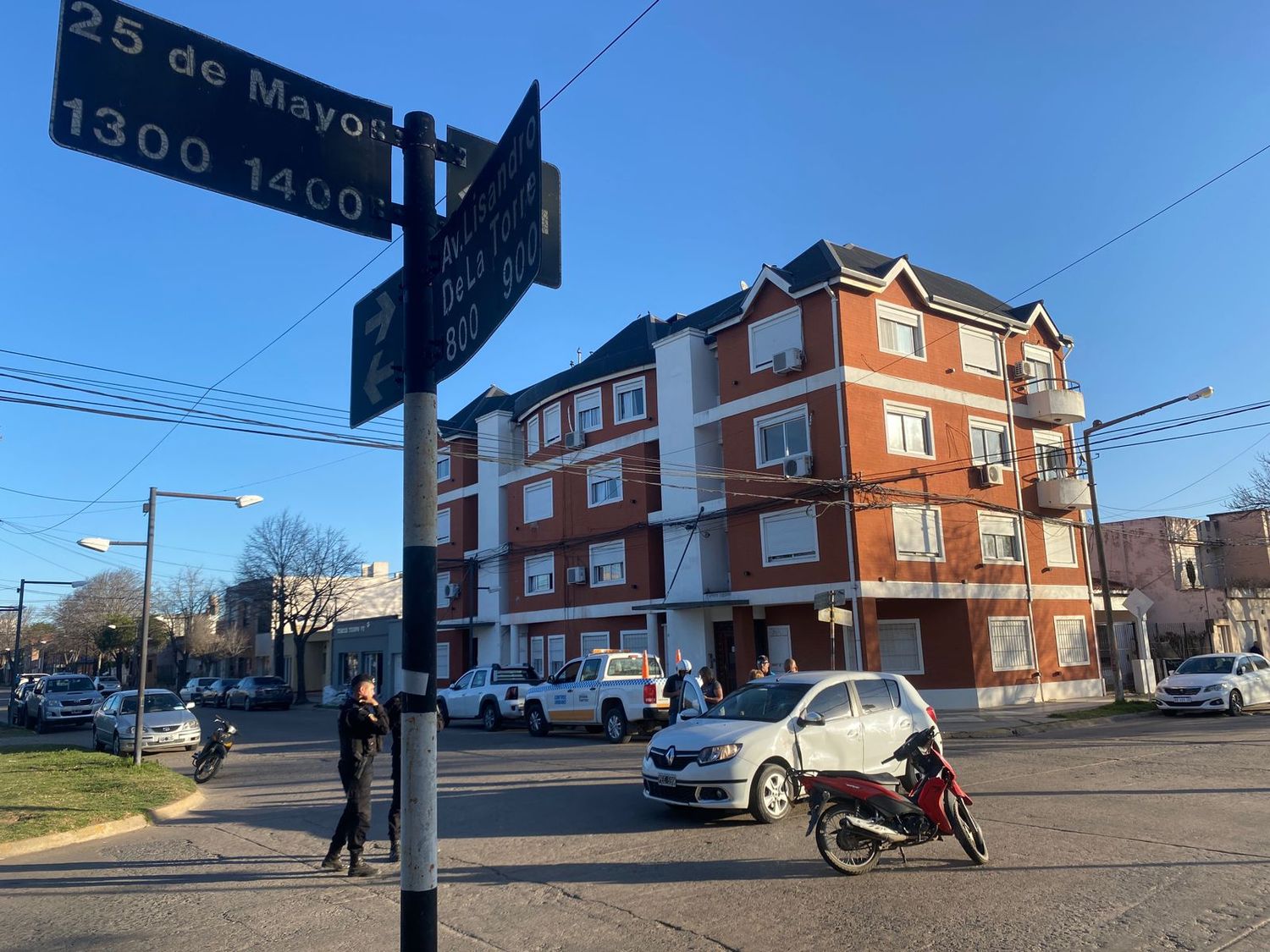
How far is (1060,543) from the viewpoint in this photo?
102 feet

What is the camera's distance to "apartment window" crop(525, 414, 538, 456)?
38.1 m

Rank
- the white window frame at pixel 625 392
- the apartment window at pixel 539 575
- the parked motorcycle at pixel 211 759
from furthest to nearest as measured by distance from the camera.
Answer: the apartment window at pixel 539 575, the white window frame at pixel 625 392, the parked motorcycle at pixel 211 759

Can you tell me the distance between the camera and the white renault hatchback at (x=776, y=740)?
10.0 m

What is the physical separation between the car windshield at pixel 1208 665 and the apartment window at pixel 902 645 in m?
6.58

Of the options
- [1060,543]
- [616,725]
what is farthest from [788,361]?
[1060,543]

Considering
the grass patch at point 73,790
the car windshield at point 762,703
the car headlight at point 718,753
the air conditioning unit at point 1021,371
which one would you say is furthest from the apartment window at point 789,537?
the grass patch at point 73,790

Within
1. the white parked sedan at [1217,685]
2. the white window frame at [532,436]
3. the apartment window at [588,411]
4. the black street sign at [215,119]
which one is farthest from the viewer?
the white window frame at [532,436]

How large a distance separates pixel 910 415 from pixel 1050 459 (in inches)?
287

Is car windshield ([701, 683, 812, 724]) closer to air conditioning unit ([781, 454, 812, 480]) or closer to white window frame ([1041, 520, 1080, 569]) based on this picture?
air conditioning unit ([781, 454, 812, 480])

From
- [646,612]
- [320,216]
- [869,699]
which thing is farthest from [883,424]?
[320,216]

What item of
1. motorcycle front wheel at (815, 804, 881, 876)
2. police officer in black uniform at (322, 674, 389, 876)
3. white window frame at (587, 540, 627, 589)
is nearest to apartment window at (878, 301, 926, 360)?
white window frame at (587, 540, 627, 589)

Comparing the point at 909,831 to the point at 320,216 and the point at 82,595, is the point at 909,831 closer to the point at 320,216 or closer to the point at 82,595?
the point at 320,216

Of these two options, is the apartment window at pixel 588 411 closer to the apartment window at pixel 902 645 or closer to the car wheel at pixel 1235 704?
the apartment window at pixel 902 645

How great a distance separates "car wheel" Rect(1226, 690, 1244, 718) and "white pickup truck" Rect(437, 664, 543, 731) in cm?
1780
